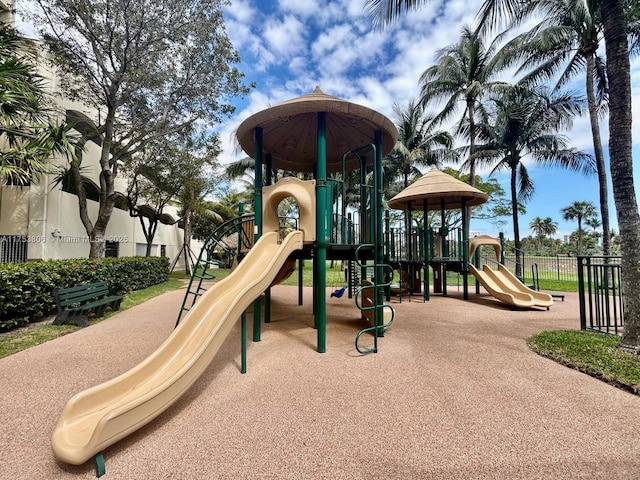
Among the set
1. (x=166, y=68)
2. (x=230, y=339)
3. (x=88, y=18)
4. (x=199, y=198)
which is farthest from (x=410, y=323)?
(x=199, y=198)

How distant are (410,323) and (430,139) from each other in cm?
1810

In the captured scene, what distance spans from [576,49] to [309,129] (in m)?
13.7

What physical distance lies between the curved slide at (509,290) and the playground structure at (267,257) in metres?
5.20

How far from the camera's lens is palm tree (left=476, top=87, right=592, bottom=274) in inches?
597

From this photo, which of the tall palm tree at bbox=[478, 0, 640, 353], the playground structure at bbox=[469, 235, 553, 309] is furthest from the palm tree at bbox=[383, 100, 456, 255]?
the tall palm tree at bbox=[478, 0, 640, 353]

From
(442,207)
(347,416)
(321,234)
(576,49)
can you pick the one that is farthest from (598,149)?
(347,416)

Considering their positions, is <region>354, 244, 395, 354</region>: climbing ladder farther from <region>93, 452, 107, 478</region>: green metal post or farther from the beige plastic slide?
<region>93, 452, 107, 478</region>: green metal post

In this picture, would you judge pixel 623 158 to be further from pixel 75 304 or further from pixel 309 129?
pixel 75 304

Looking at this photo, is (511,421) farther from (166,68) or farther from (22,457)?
(166,68)

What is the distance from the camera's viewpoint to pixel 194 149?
1534 cm

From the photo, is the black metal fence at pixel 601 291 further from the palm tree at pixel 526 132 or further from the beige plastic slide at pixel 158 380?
the palm tree at pixel 526 132

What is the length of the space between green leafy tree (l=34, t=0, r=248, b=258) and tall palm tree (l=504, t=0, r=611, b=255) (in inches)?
512

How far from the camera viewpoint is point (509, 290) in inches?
353

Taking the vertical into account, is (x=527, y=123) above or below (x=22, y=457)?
above
